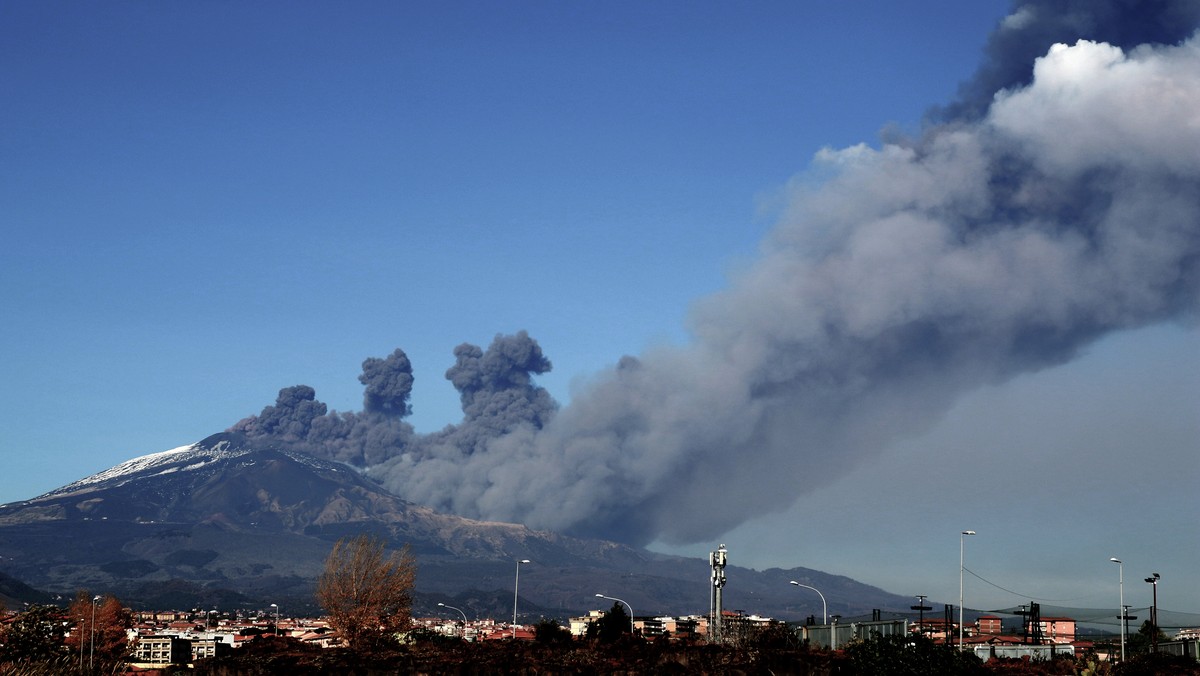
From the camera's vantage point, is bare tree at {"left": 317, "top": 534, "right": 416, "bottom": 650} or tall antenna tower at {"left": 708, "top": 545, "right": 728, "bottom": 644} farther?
bare tree at {"left": 317, "top": 534, "right": 416, "bottom": 650}

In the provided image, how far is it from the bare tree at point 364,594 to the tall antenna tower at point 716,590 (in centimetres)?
1917

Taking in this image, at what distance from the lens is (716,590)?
65.9 metres

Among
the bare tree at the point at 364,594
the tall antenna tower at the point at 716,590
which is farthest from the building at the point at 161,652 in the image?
the tall antenna tower at the point at 716,590

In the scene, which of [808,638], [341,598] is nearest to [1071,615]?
[808,638]

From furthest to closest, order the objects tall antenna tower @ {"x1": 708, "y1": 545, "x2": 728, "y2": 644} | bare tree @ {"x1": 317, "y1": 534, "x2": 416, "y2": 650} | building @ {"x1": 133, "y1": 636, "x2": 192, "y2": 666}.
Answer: building @ {"x1": 133, "y1": 636, "x2": 192, "y2": 666}
bare tree @ {"x1": 317, "y1": 534, "x2": 416, "y2": 650}
tall antenna tower @ {"x1": 708, "y1": 545, "x2": 728, "y2": 644}

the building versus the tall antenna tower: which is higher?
the tall antenna tower

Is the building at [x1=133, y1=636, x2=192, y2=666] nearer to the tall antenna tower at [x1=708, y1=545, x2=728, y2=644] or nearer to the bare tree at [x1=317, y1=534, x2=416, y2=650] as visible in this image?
the bare tree at [x1=317, y1=534, x2=416, y2=650]

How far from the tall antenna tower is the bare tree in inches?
755

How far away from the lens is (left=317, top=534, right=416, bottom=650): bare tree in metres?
75.2

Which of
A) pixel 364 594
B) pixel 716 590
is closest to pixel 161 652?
pixel 364 594

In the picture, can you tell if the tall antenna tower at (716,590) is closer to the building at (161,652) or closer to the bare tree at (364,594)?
the bare tree at (364,594)

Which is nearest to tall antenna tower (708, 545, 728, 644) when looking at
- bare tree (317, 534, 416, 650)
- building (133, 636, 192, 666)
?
bare tree (317, 534, 416, 650)

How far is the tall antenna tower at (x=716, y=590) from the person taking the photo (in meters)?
64.2

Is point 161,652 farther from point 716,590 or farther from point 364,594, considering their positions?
point 716,590
